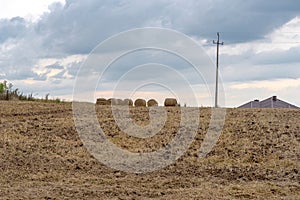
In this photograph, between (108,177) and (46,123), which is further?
(46,123)

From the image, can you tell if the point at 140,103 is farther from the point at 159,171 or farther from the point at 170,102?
the point at 159,171

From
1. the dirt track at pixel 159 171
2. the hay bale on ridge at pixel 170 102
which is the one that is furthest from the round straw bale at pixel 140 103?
the dirt track at pixel 159 171

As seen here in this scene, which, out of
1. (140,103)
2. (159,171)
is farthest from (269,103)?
(159,171)

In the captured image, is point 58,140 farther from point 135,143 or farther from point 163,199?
point 163,199

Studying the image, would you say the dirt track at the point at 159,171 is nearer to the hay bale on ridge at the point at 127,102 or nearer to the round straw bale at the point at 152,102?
the hay bale on ridge at the point at 127,102

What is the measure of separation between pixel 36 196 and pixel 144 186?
1.69 meters

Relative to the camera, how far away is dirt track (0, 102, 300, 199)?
32.2ft

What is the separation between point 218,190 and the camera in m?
9.94

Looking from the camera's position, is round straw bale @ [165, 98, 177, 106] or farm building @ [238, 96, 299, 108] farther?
farm building @ [238, 96, 299, 108]

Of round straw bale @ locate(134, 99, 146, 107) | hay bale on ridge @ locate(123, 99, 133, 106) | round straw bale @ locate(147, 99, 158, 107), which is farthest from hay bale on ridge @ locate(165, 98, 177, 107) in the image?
hay bale on ridge @ locate(123, 99, 133, 106)

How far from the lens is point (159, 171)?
36.7 feet

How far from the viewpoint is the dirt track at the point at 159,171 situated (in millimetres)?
9812

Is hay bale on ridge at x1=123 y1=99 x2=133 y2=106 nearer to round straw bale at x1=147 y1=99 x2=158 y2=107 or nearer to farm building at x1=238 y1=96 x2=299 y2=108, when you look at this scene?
round straw bale at x1=147 y1=99 x2=158 y2=107

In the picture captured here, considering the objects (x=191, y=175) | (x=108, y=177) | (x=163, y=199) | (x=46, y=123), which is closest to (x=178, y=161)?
(x=191, y=175)
